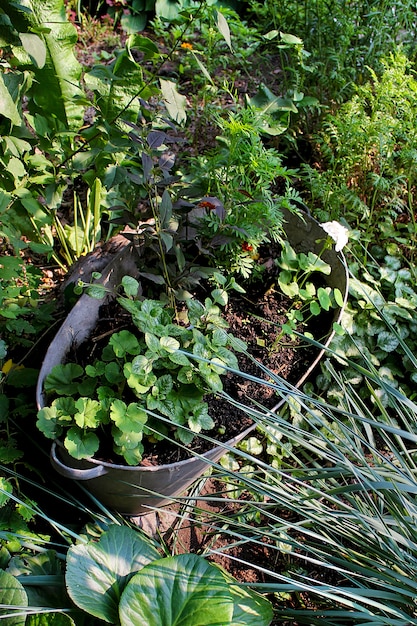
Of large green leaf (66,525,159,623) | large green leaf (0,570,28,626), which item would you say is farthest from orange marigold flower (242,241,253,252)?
large green leaf (0,570,28,626)

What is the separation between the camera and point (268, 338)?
1854 mm

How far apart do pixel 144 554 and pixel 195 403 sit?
1.20 feet

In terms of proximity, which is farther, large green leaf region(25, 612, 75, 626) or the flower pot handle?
the flower pot handle

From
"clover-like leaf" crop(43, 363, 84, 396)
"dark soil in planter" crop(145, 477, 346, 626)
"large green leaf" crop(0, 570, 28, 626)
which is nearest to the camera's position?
"large green leaf" crop(0, 570, 28, 626)

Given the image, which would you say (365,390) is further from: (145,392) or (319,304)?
(145,392)

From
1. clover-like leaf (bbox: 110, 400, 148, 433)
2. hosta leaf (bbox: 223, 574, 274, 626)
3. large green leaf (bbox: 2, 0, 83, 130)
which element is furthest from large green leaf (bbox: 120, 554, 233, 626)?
large green leaf (bbox: 2, 0, 83, 130)

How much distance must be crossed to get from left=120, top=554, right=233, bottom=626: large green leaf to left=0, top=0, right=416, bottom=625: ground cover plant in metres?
0.10

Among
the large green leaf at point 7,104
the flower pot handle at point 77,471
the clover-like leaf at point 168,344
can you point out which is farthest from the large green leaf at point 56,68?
the flower pot handle at point 77,471

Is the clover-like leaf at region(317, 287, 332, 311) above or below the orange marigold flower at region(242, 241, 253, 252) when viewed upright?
below

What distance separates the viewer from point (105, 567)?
1.24 m

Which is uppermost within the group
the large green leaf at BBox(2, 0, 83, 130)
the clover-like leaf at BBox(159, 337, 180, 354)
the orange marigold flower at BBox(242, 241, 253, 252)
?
the large green leaf at BBox(2, 0, 83, 130)

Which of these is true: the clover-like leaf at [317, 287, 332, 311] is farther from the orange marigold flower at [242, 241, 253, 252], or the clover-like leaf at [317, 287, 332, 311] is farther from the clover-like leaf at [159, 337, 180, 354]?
the clover-like leaf at [159, 337, 180, 354]

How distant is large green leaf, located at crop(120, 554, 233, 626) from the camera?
46.0 inches

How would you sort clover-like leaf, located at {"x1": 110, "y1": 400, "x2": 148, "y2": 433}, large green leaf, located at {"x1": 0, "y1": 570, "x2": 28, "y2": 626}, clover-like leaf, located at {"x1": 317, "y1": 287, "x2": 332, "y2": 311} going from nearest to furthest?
large green leaf, located at {"x1": 0, "y1": 570, "x2": 28, "y2": 626}, clover-like leaf, located at {"x1": 110, "y1": 400, "x2": 148, "y2": 433}, clover-like leaf, located at {"x1": 317, "y1": 287, "x2": 332, "y2": 311}
